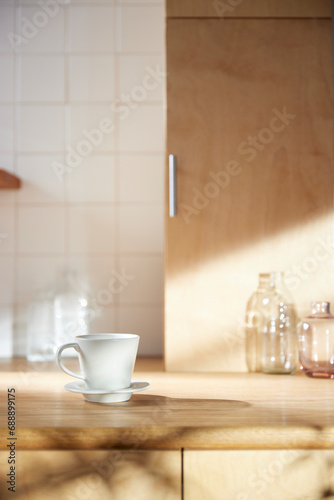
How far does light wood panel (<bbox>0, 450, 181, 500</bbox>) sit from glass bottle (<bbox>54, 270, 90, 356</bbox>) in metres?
0.72

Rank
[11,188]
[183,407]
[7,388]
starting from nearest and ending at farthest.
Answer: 1. [183,407]
2. [7,388]
3. [11,188]

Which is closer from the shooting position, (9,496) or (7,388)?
(9,496)

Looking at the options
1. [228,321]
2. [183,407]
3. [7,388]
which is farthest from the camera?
[228,321]

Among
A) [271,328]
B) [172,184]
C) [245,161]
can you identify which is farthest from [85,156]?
[271,328]

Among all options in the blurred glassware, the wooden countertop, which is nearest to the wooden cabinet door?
the wooden countertop

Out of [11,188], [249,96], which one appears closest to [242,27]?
[249,96]

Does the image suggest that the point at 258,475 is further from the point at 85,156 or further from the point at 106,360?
the point at 85,156

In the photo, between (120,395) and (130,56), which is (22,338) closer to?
(120,395)

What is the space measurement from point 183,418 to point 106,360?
0.17 m

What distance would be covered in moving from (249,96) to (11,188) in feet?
2.34

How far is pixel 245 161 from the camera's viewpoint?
1164mm

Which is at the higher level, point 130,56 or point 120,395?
point 130,56

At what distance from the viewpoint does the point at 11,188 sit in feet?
4.69

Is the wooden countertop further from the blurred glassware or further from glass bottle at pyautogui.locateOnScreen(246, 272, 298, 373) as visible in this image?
the blurred glassware
